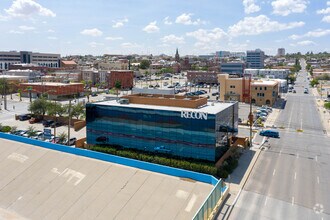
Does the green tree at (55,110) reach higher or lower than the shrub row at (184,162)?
higher

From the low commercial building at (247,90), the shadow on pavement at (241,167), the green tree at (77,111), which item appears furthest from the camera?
the low commercial building at (247,90)

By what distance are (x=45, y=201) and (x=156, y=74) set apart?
168 m

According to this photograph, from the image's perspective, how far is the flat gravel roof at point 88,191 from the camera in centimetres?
2742

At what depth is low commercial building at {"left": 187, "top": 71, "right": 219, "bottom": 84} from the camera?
13900 centimetres

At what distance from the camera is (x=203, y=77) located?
141375mm

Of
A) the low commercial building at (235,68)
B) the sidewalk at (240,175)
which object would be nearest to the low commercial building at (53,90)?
the sidewalk at (240,175)

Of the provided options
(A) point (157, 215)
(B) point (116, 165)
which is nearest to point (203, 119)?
(B) point (116, 165)

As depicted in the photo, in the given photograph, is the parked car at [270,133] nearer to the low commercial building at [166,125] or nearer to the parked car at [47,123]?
the low commercial building at [166,125]

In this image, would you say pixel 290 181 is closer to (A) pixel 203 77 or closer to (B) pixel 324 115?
(B) pixel 324 115

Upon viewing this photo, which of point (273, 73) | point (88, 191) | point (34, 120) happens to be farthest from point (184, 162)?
point (273, 73)

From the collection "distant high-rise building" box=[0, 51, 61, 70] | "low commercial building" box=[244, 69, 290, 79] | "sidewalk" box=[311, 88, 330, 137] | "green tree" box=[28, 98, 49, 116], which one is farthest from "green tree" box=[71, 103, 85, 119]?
"distant high-rise building" box=[0, 51, 61, 70]

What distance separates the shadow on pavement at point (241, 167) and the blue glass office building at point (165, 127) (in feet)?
9.67

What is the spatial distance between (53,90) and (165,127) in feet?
226

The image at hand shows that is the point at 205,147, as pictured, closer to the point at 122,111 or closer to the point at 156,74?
the point at 122,111
